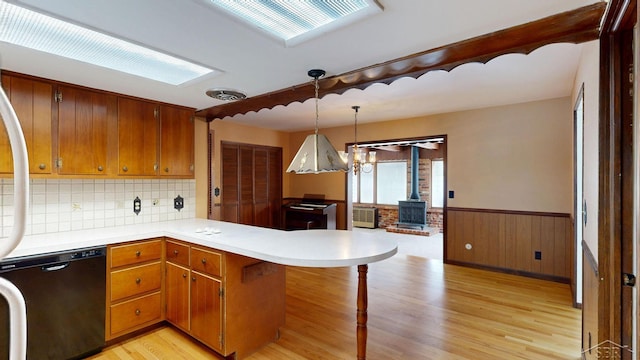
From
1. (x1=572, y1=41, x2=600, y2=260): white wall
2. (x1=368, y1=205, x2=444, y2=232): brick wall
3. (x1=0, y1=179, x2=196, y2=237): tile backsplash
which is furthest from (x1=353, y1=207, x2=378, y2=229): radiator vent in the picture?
(x1=572, y1=41, x2=600, y2=260): white wall

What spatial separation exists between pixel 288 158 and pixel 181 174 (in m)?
3.18

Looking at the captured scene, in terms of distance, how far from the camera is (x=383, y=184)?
29.7 feet

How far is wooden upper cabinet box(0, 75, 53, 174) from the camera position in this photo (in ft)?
7.85

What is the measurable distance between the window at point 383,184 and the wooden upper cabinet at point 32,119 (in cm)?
684

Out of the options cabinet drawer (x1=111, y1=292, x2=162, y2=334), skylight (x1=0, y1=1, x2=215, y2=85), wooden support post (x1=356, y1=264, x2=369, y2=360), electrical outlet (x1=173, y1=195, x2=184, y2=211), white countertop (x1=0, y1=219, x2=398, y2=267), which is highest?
skylight (x1=0, y1=1, x2=215, y2=85)

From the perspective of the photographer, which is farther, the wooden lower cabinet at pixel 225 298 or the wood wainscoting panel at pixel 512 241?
the wood wainscoting panel at pixel 512 241

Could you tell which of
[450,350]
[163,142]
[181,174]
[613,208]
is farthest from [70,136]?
[613,208]

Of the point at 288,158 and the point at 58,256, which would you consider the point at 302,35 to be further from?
the point at 288,158

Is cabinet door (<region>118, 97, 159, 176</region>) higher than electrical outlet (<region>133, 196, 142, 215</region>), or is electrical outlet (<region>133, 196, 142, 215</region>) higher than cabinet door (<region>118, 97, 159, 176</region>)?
cabinet door (<region>118, 97, 159, 176</region>)

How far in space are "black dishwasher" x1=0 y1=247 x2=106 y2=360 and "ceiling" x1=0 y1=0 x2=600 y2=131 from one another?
146cm

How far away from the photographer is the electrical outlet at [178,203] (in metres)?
3.66

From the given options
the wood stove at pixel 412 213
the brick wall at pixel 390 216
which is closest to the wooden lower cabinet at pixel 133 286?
the wood stove at pixel 412 213

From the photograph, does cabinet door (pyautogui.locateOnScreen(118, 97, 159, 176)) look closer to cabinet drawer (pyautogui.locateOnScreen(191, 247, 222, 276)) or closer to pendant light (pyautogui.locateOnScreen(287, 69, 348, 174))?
cabinet drawer (pyautogui.locateOnScreen(191, 247, 222, 276))

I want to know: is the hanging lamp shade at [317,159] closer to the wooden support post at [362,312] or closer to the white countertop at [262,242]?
the white countertop at [262,242]
